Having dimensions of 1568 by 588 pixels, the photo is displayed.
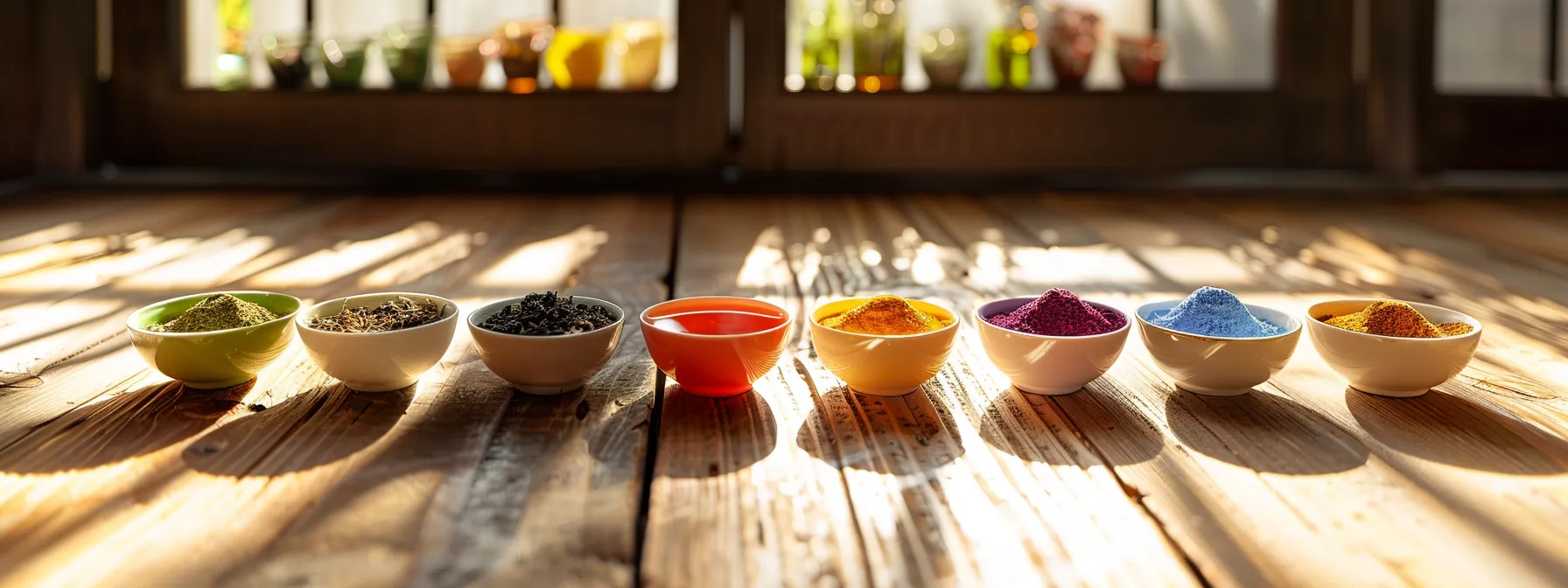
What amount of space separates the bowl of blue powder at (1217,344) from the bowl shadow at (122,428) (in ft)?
2.53

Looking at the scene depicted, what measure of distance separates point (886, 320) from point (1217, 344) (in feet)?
0.89

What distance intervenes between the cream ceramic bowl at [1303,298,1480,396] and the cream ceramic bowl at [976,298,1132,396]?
0.57ft

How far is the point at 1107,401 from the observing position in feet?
3.30

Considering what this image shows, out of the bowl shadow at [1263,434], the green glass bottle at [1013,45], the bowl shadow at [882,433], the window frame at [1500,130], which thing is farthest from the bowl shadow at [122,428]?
the window frame at [1500,130]

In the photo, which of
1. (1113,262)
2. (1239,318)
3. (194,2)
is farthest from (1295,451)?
(194,2)

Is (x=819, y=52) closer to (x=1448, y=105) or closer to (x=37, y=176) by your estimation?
(x=1448, y=105)

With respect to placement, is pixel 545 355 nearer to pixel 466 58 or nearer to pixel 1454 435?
pixel 1454 435

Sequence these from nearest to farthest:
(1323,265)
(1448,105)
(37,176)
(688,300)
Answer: (688,300)
(1323,265)
(37,176)
(1448,105)

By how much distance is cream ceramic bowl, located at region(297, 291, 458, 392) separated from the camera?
0.96 m

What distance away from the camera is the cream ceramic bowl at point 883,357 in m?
0.96

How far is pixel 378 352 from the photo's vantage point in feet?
3.16

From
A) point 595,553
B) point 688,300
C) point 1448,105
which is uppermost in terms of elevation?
point 1448,105

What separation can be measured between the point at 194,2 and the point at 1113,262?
77.6 inches

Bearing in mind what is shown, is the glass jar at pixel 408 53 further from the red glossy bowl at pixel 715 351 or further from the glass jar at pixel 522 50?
the red glossy bowl at pixel 715 351
